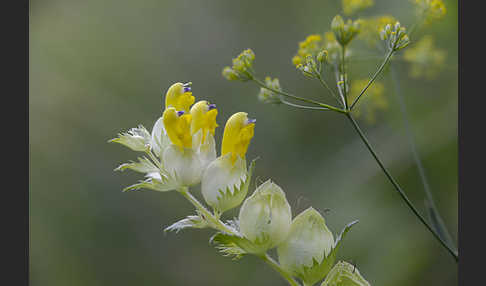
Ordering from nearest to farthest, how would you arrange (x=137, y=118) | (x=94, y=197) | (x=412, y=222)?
1. (x=412, y=222)
2. (x=94, y=197)
3. (x=137, y=118)

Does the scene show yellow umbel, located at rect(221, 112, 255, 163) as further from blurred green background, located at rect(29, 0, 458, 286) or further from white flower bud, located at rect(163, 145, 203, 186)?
blurred green background, located at rect(29, 0, 458, 286)

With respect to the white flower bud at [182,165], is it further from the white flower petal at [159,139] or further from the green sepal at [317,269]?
the green sepal at [317,269]

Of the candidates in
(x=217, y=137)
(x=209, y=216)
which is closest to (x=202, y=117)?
(x=209, y=216)

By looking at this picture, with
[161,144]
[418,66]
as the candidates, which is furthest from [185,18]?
[161,144]

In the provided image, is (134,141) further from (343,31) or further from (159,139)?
(343,31)

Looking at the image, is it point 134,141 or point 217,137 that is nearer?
point 134,141

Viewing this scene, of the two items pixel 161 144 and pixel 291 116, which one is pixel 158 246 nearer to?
pixel 291 116

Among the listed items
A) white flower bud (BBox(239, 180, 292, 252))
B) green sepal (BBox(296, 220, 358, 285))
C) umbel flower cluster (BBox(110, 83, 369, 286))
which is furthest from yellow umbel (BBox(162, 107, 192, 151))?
green sepal (BBox(296, 220, 358, 285))
